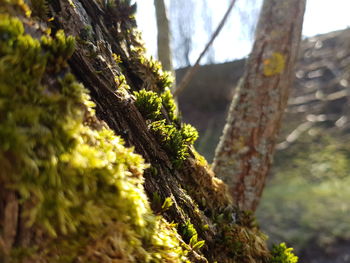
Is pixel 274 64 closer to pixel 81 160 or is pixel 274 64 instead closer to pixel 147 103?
pixel 147 103

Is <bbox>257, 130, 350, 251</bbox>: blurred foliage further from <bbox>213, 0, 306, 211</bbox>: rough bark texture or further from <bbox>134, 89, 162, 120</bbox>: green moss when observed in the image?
<bbox>134, 89, 162, 120</bbox>: green moss

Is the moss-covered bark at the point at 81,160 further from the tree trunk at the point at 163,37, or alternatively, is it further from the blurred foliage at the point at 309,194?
the blurred foliage at the point at 309,194

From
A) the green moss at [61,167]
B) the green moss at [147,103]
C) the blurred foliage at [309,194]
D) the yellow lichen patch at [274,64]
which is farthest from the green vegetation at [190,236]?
the blurred foliage at [309,194]

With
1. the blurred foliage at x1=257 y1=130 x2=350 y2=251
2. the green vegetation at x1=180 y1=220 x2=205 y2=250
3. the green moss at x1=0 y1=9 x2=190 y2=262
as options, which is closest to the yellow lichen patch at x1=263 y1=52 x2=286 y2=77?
the green vegetation at x1=180 y1=220 x2=205 y2=250

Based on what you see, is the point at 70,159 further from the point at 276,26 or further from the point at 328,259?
the point at 328,259

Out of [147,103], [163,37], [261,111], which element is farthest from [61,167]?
[163,37]

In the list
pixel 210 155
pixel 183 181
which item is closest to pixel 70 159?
pixel 183 181
